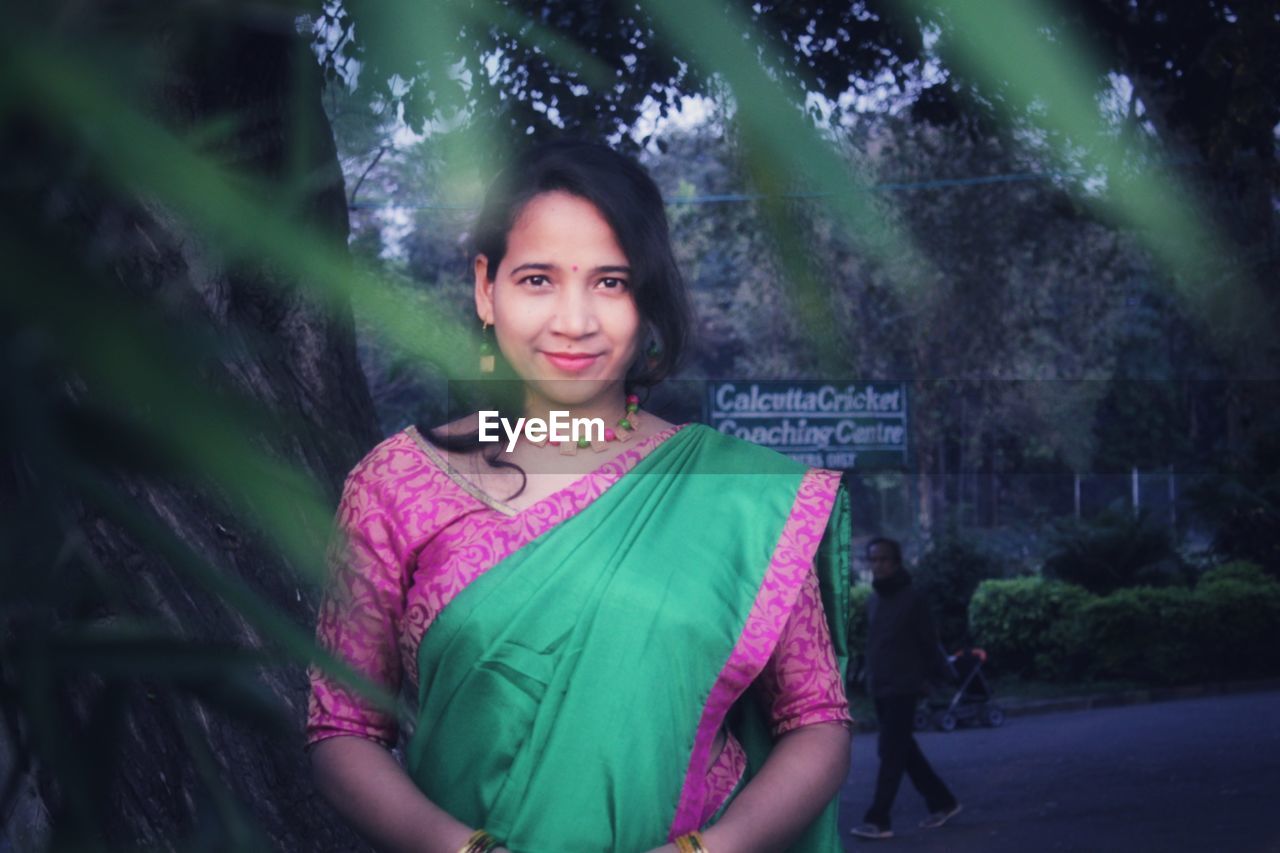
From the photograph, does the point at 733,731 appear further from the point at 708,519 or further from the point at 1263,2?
the point at 1263,2

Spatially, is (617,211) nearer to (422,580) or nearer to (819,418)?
(422,580)

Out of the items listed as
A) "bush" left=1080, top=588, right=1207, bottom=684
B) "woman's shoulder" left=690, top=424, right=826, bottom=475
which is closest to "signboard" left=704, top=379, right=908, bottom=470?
"woman's shoulder" left=690, top=424, right=826, bottom=475

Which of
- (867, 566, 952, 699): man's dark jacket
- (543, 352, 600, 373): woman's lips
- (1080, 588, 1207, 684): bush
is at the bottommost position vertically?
A: (1080, 588, 1207, 684): bush

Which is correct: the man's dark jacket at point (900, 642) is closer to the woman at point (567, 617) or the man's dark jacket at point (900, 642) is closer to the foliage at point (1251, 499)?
the woman at point (567, 617)

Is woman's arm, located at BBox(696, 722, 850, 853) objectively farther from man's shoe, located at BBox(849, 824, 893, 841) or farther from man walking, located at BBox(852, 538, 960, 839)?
man's shoe, located at BBox(849, 824, 893, 841)

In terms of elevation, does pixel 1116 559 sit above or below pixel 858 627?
above

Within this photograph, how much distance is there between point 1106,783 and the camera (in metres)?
7.98

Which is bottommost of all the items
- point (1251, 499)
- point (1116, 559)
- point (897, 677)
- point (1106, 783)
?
point (1106, 783)

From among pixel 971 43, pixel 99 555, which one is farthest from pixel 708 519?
pixel 971 43

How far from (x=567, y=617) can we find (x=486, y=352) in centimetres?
21

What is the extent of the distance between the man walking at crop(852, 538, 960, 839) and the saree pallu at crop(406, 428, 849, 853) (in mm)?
5459

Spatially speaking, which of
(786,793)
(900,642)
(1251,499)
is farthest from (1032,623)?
(786,793)

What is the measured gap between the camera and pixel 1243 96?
12.6 ft

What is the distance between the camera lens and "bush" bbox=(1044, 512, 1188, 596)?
13414 mm
